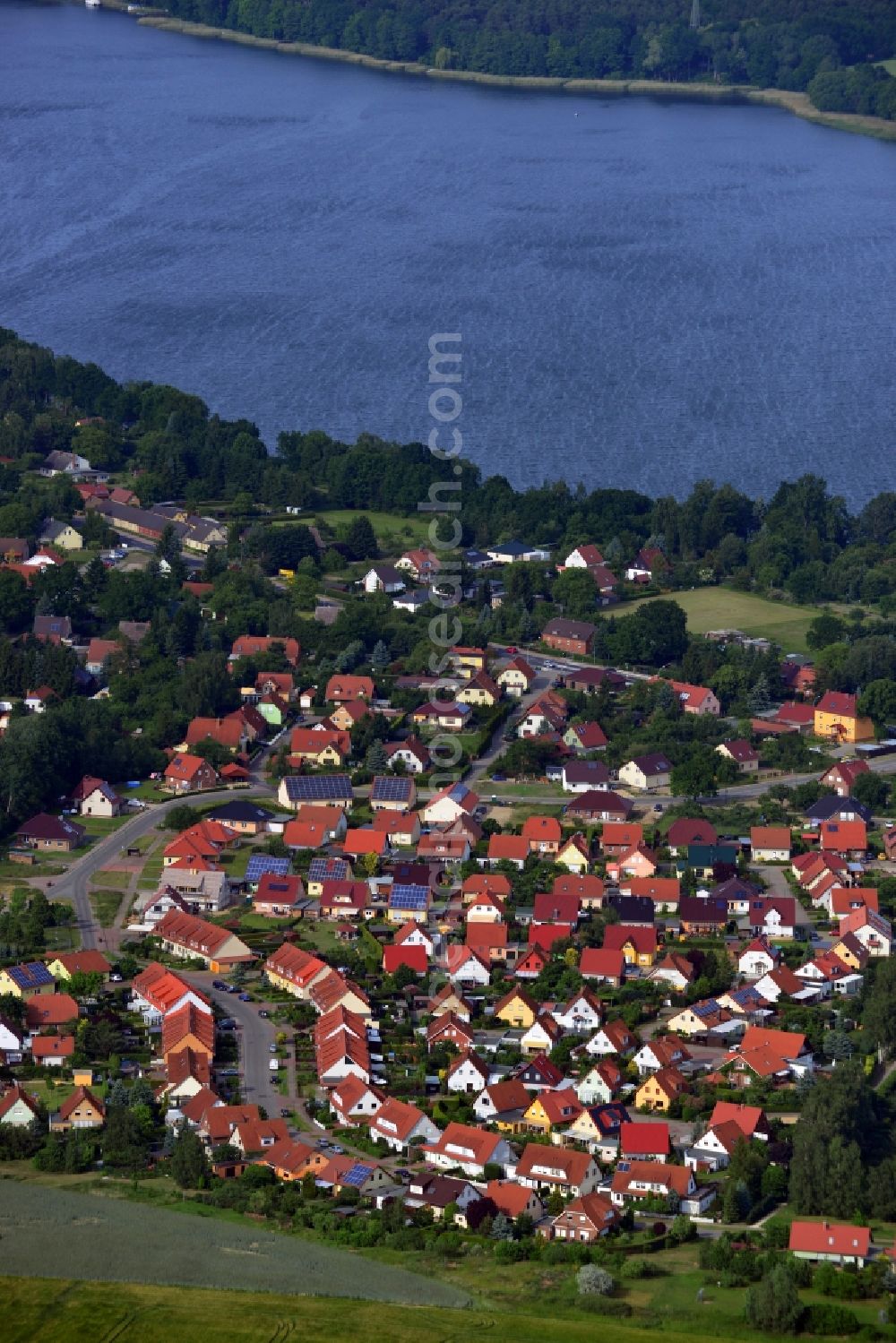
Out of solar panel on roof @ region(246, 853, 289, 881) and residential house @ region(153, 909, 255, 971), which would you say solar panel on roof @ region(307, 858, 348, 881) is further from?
residential house @ region(153, 909, 255, 971)

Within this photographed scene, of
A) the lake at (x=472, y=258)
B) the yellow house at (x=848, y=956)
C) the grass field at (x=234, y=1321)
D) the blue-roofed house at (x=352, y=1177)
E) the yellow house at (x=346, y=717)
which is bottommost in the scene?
the grass field at (x=234, y=1321)

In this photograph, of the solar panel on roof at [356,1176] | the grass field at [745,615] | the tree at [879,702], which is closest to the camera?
the solar panel on roof at [356,1176]

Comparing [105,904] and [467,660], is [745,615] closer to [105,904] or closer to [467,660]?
[467,660]

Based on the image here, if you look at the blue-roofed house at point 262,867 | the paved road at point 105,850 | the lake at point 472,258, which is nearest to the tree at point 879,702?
the paved road at point 105,850

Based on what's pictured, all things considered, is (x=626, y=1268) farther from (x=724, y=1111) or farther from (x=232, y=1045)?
(x=232, y=1045)

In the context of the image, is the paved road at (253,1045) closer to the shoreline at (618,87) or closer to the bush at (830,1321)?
the bush at (830,1321)

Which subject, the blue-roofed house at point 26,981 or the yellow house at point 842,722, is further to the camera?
the yellow house at point 842,722

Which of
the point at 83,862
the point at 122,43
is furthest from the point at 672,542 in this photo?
the point at 122,43

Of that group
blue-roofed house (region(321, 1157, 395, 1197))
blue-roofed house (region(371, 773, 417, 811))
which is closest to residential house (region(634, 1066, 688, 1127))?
blue-roofed house (region(321, 1157, 395, 1197))
